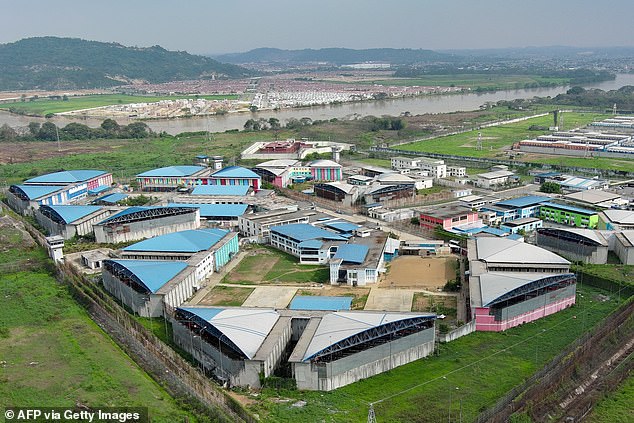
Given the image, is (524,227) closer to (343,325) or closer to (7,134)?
(343,325)

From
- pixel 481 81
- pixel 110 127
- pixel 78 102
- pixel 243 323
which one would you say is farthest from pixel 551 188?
pixel 481 81

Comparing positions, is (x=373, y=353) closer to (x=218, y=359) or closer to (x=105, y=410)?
(x=218, y=359)

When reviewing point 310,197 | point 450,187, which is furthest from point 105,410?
point 450,187

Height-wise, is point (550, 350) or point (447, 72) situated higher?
point (447, 72)

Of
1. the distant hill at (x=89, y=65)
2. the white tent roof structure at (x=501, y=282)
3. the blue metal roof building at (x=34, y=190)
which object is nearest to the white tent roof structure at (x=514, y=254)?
the white tent roof structure at (x=501, y=282)

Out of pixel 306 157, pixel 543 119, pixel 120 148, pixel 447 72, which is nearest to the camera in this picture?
pixel 306 157

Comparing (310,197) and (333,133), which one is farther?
(333,133)

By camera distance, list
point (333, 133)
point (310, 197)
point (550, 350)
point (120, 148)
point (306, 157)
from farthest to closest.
A: point (333, 133), point (120, 148), point (306, 157), point (310, 197), point (550, 350)

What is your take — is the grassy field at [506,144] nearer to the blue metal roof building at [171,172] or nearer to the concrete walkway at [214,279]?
the blue metal roof building at [171,172]
